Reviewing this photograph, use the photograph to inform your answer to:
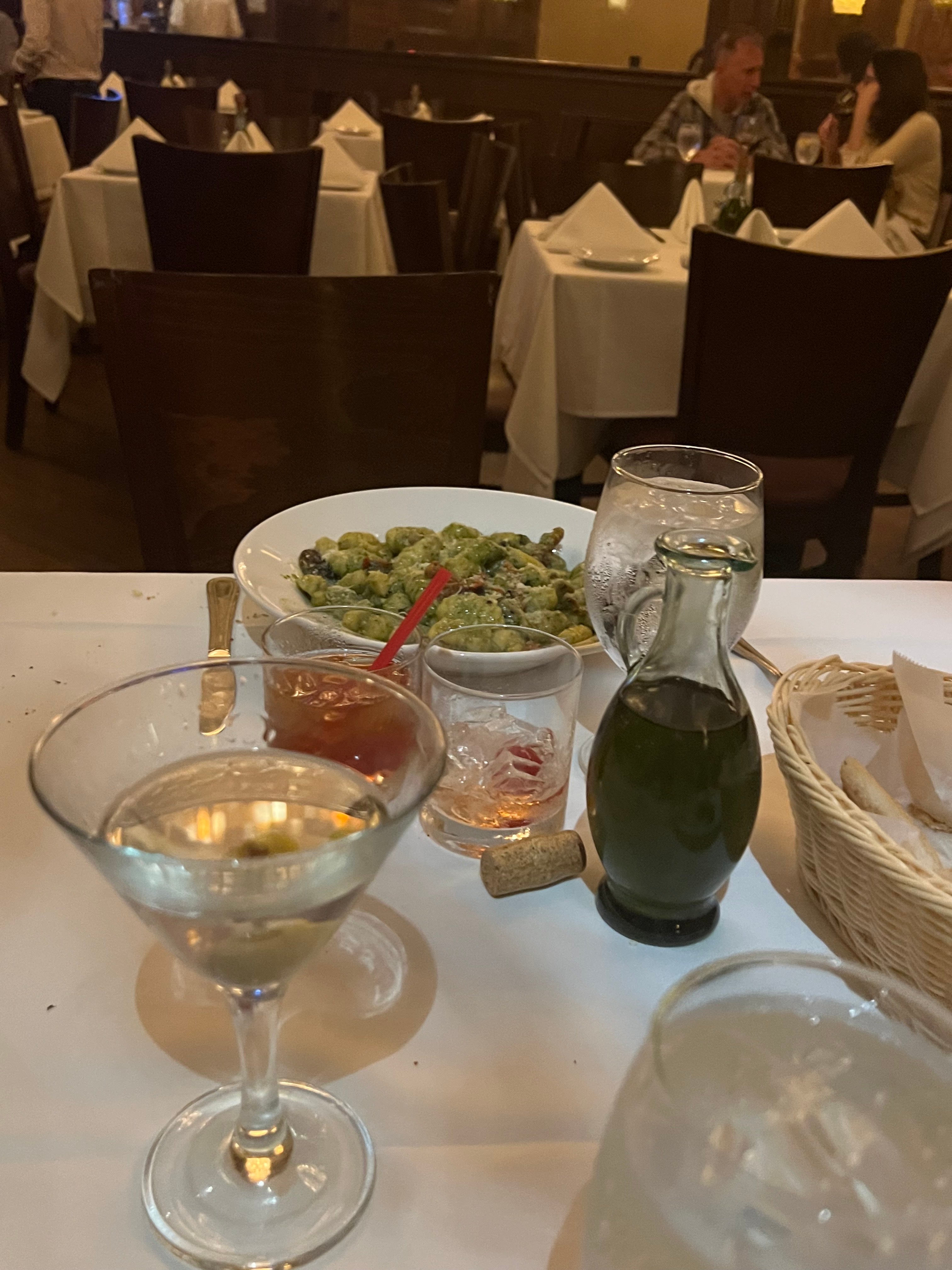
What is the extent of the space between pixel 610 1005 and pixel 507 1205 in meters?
0.11

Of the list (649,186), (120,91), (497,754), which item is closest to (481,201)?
(649,186)

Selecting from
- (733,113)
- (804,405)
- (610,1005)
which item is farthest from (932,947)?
(733,113)

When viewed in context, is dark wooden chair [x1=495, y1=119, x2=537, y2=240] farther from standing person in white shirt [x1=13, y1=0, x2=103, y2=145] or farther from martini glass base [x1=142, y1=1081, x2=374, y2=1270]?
martini glass base [x1=142, y1=1081, x2=374, y2=1270]

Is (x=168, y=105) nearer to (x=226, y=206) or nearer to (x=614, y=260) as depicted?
(x=226, y=206)

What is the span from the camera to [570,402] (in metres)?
2.04

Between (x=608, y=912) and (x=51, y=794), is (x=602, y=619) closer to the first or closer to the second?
(x=608, y=912)

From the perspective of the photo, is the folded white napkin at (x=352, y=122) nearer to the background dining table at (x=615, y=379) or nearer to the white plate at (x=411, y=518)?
the background dining table at (x=615, y=379)

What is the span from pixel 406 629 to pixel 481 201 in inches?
82.4

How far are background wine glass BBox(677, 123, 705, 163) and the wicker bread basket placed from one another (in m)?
3.13

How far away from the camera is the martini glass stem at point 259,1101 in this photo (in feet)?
1.24

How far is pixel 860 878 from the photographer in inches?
18.2

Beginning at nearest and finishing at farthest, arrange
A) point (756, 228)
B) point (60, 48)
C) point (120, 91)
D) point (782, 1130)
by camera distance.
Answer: point (782, 1130) < point (756, 228) < point (120, 91) < point (60, 48)

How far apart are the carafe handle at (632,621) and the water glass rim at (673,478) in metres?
0.08

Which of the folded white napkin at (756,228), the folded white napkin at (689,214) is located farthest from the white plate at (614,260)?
the folded white napkin at (689,214)
